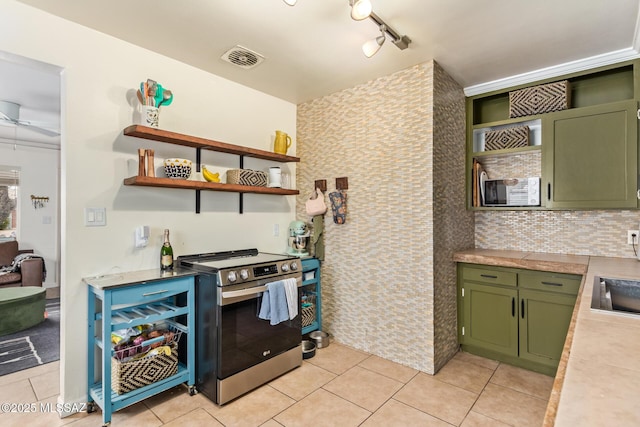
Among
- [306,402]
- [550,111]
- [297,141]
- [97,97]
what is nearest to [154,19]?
[97,97]

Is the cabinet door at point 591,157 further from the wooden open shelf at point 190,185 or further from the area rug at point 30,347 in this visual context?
the area rug at point 30,347

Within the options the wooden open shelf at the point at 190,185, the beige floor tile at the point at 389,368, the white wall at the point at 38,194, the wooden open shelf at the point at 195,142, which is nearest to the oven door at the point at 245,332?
the beige floor tile at the point at 389,368

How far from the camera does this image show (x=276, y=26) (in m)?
2.16

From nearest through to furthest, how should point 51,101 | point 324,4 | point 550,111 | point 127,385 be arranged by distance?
point 324,4, point 127,385, point 550,111, point 51,101

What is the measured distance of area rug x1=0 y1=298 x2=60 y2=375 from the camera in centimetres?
278

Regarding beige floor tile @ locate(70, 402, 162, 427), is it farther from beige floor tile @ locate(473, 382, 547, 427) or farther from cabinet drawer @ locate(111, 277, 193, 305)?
beige floor tile @ locate(473, 382, 547, 427)

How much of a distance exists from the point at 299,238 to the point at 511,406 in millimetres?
2115

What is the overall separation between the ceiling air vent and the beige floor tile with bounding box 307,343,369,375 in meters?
2.47

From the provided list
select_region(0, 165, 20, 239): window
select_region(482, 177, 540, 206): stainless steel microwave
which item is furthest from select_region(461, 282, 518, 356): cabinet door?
select_region(0, 165, 20, 239): window

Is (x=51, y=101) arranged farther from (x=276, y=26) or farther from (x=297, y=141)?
(x=276, y=26)

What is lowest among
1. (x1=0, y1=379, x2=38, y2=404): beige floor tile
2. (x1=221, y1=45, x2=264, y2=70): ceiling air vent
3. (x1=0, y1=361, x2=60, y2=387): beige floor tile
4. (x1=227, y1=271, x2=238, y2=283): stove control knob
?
(x1=0, y1=379, x2=38, y2=404): beige floor tile

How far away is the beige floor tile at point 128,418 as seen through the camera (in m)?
2.01

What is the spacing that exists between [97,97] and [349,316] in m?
2.61

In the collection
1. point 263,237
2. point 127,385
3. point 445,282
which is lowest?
point 127,385
